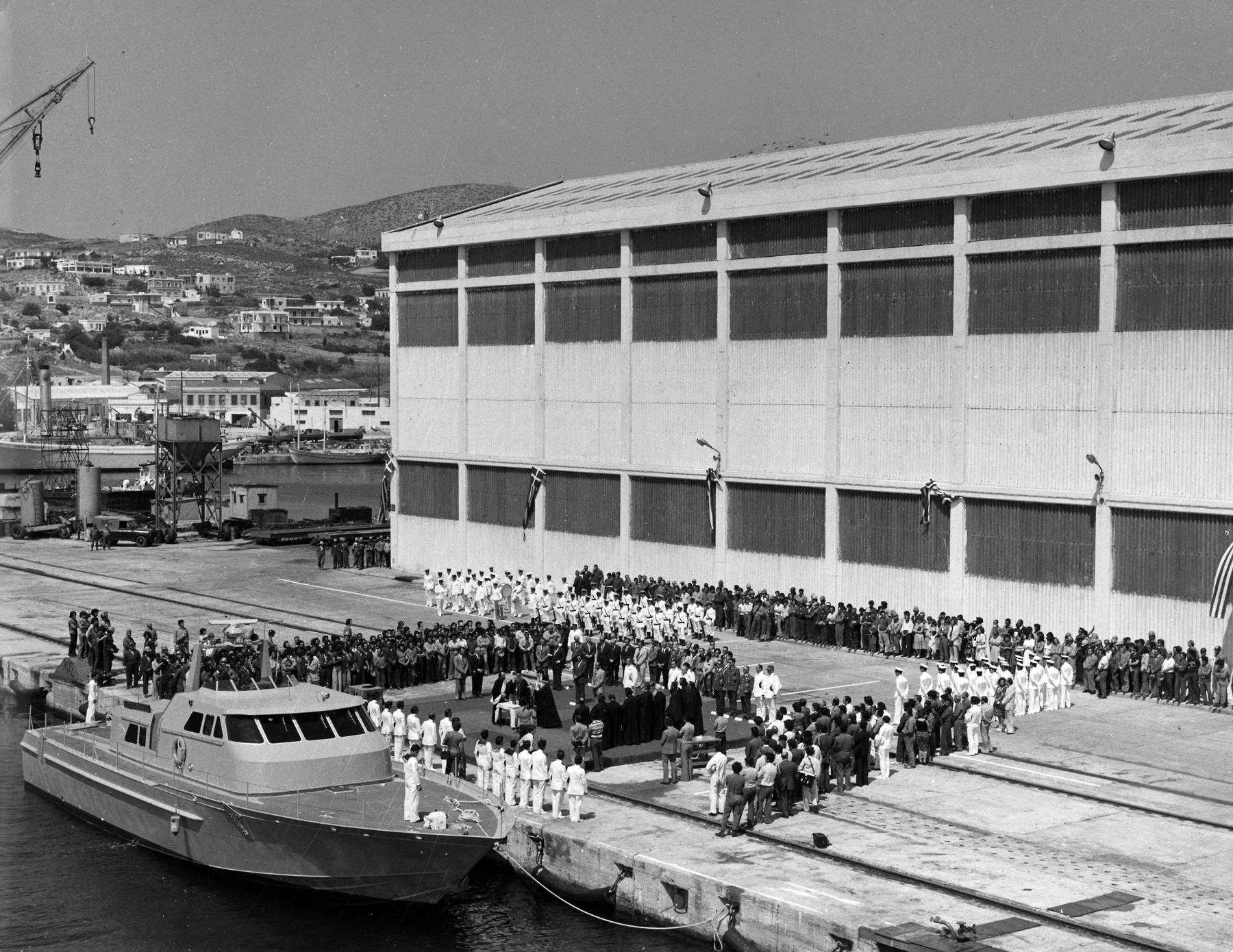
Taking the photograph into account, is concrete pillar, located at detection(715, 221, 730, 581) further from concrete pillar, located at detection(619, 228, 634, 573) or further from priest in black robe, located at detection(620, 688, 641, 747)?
priest in black robe, located at detection(620, 688, 641, 747)

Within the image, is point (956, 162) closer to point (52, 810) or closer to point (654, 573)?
point (654, 573)

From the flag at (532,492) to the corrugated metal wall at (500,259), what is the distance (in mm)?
6991

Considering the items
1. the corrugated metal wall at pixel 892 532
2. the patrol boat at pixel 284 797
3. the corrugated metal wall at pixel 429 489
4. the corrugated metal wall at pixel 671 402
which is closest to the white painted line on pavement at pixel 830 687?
the corrugated metal wall at pixel 892 532

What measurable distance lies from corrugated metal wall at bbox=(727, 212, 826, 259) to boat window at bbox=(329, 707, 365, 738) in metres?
23.4

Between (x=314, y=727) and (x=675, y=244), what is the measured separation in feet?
88.3

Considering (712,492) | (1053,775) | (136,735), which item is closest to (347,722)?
(136,735)

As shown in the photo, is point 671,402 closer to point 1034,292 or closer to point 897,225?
point 897,225

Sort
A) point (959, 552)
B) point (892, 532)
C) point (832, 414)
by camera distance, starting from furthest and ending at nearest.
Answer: point (832, 414), point (892, 532), point (959, 552)

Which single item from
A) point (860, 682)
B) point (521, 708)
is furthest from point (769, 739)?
point (860, 682)

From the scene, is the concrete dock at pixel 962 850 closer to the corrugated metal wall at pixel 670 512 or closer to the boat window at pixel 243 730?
the boat window at pixel 243 730

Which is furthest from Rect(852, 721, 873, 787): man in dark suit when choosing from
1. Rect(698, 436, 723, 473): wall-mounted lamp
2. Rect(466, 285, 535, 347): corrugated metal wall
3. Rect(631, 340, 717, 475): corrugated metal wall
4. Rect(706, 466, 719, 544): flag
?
Rect(466, 285, 535, 347): corrugated metal wall

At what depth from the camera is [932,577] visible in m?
43.9

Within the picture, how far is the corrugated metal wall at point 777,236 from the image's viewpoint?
4678cm

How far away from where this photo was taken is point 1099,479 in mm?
39719
